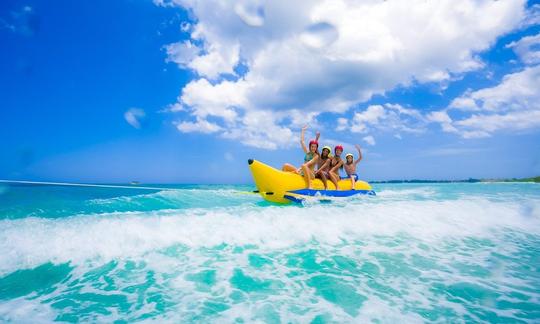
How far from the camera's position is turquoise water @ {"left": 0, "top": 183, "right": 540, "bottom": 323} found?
237cm

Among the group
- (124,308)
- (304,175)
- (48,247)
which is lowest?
(124,308)

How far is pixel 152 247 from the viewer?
3.85m

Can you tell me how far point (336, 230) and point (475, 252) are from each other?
6.14ft

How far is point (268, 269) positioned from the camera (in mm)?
3230

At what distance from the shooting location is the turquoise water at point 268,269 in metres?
2.37

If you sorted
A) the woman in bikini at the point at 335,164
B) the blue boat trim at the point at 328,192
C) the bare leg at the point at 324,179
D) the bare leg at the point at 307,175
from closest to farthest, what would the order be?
the blue boat trim at the point at 328,192 → the bare leg at the point at 307,175 → the bare leg at the point at 324,179 → the woman in bikini at the point at 335,164

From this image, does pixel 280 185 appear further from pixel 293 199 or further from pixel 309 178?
pixel 309 178

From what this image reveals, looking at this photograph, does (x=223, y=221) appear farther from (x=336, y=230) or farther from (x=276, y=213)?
(x=336, y=230)

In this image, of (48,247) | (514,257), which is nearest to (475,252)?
(514,257)

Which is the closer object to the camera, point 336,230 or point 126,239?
point 126,239

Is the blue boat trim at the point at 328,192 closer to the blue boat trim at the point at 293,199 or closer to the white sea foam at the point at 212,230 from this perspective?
the blue boat trim at the point at 293,199

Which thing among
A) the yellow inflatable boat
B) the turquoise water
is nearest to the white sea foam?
the turquoise water

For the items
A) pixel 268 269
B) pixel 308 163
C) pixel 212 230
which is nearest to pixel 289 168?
pixel 308 163

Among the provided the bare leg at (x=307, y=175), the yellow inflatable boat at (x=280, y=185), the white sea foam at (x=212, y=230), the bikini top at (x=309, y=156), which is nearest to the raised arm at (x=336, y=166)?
the bikini top at (x=309, y=156)
